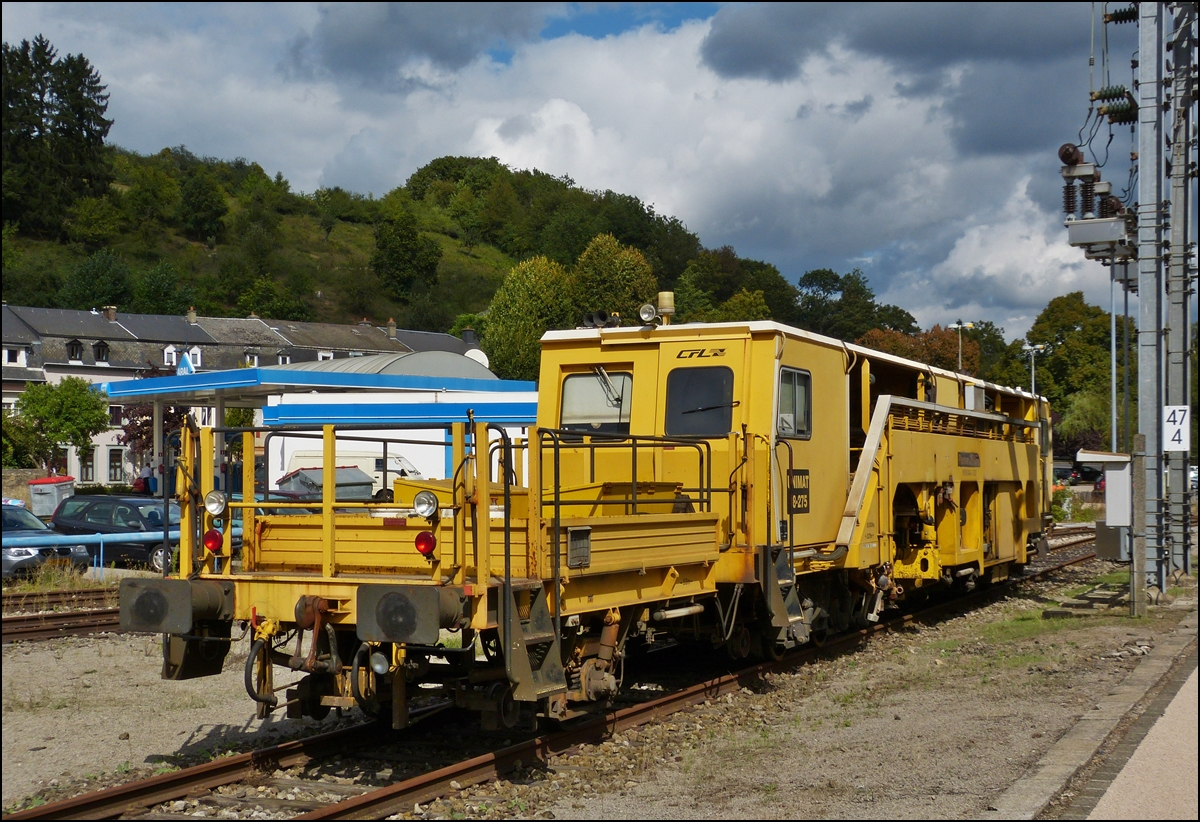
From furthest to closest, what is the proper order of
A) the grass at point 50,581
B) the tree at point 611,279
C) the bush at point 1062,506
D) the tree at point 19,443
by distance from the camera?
the tree at point 611,279
the tree at point 19,443
the bush at point 1062,506
the grass at point 50,581

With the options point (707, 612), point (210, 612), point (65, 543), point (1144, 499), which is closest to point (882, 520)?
point (707, 612)

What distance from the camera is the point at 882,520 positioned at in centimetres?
1156

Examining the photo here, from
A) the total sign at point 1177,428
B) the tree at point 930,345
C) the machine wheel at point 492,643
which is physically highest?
the tree at point 930,345

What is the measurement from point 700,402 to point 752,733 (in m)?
2.96

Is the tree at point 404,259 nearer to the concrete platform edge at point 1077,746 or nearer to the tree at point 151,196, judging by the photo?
the tree at point 151,196

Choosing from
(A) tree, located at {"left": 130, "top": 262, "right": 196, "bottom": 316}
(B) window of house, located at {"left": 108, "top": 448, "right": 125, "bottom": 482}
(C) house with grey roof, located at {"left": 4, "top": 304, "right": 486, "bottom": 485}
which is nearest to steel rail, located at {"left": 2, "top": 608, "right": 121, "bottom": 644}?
(C) house with grey roof, located at {"left": 4, "top": 304, "right": 486, "bottom": 485}

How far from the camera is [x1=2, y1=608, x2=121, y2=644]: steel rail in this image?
1312 centimetres

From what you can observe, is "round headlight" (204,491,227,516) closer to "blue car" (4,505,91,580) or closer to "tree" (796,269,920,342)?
"blue car" (4,505,91,580)

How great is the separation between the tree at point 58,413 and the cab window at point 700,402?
149 feet

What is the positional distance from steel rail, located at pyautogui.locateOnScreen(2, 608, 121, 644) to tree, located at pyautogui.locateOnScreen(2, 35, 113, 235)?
2505 inches

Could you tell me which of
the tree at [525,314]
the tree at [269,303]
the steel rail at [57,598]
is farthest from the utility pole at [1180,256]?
the tree at [269,303]

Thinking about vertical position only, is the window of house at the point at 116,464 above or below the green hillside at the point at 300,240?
below

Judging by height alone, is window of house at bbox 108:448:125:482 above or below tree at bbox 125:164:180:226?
below

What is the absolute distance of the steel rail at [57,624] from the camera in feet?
43.1
